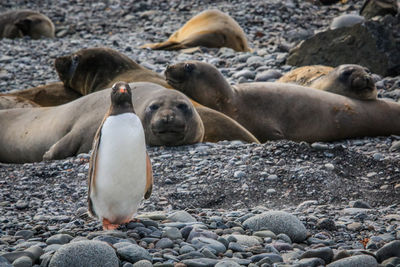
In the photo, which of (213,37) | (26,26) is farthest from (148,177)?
(26,26)

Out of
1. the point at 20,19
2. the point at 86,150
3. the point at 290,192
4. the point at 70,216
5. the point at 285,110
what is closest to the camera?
the point at 70,216

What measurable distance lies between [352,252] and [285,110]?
4636 mm

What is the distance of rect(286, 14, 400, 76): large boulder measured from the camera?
403 inches

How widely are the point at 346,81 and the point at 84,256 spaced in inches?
236

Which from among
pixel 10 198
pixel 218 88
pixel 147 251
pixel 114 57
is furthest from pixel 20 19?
pixel 147 251

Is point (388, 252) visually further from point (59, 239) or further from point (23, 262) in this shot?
point (23, 262)

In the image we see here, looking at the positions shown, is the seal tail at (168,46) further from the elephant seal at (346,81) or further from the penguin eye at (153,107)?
the penguin eye at (153,107)

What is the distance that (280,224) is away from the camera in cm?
409

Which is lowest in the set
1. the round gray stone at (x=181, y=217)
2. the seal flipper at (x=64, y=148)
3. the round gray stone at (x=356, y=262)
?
the seal flipper at (x=64, y=148)

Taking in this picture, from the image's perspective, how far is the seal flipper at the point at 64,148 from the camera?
696 cm

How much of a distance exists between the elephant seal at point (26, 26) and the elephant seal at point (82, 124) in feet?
22.1

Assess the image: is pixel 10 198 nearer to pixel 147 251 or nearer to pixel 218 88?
pixel 147 251


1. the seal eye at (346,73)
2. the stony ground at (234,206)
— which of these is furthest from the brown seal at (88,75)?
the seal eye at (346,73)

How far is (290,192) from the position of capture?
17.9 feet
